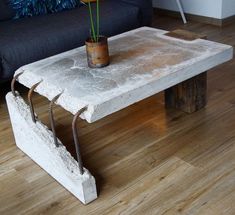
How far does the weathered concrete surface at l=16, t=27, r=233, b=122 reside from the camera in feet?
4.51

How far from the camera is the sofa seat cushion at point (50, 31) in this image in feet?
7.00

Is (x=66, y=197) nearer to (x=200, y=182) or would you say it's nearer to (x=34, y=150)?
(x=34, y=150)

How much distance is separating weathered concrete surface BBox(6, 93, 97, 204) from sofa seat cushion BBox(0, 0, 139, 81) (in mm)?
435

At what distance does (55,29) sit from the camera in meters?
2.31

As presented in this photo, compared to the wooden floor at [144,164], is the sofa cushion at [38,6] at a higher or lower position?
higher

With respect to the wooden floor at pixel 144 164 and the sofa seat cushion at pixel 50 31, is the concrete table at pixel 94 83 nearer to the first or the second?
the wooden floor at pixel 144 164

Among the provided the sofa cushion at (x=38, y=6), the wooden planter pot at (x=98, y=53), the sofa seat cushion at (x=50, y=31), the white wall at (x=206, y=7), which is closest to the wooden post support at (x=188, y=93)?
the wooden planter pot at (x=98, y=53)

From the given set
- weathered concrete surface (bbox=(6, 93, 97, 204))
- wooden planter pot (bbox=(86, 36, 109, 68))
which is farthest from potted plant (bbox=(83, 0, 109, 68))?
weathered concrete surface (bbox=(6, 93, 97, 204))

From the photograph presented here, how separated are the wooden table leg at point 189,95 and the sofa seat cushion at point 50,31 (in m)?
0.70

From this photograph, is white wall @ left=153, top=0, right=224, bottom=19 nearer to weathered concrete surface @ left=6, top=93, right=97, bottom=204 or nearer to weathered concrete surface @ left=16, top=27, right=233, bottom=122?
weathered concrete surface @ left=16, top=27, right=233, bottom=122

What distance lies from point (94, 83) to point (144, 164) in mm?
432

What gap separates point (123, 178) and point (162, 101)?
0.74 metres

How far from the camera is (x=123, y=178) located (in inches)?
61.4

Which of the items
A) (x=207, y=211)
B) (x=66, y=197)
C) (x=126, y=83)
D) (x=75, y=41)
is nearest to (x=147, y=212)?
(x=207, y=211)
